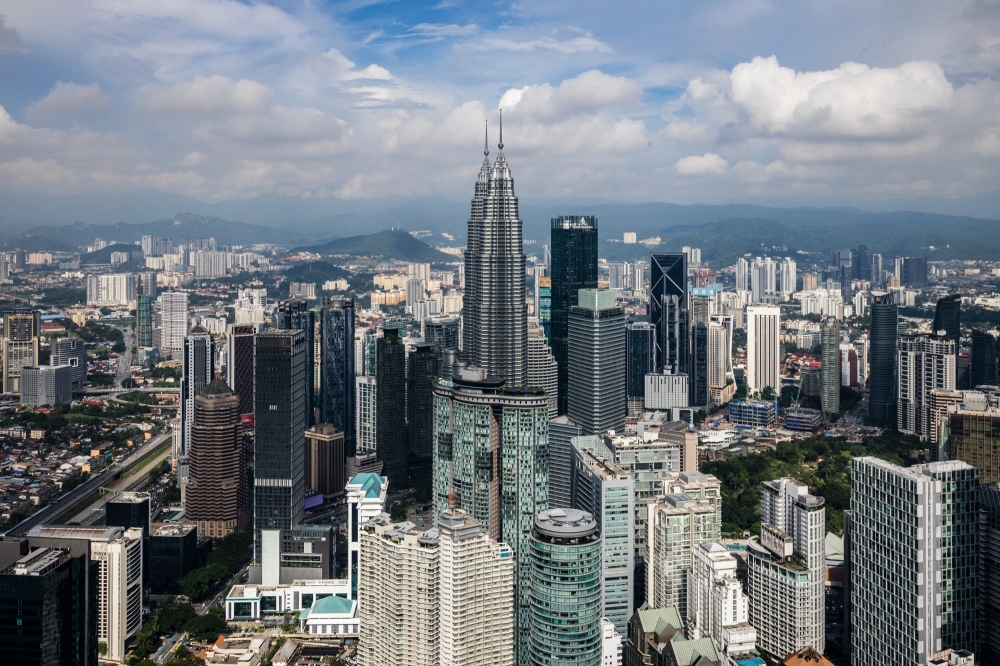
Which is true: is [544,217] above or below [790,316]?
above

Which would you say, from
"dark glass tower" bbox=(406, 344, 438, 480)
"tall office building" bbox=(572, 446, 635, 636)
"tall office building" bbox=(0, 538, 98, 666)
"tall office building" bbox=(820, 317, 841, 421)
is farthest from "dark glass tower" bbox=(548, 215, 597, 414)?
"tall office building" bbox=(0, 538, 98, 666)

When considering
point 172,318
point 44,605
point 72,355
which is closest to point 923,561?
point 44,605

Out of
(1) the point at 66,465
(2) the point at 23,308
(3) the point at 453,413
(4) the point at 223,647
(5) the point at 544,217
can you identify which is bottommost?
(4) the point at 223,647

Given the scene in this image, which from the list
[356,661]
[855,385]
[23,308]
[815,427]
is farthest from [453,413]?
[855,385]

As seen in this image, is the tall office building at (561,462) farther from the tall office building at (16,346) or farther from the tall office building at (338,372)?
the tall office building at (16,346)

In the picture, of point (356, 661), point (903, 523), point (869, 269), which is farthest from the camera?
point (869, 269)

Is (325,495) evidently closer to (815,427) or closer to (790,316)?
(815,427)

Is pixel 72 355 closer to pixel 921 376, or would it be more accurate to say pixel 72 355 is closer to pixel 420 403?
pixel 420 403
